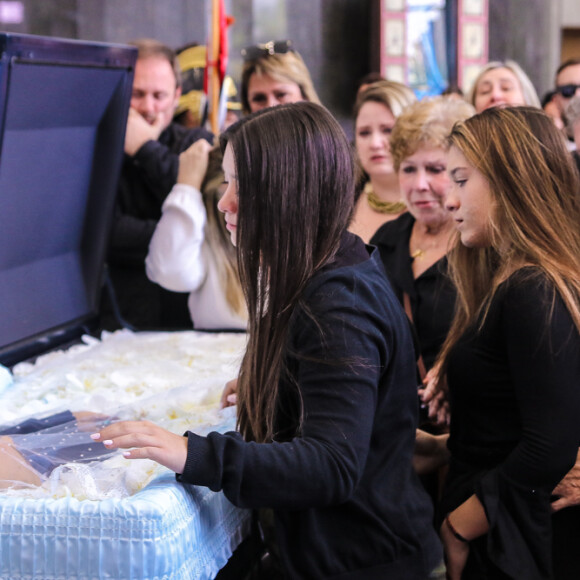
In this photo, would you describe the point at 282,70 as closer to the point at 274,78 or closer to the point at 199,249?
the point at 274,78

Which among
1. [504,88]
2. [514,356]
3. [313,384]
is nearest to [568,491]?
[514,356]

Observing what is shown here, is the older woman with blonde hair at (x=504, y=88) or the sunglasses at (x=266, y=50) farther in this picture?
the older woman with blonde hair at (x=504, y=88)

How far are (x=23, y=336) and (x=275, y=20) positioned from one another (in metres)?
3.91

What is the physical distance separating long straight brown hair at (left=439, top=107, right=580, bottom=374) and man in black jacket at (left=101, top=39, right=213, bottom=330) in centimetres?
117

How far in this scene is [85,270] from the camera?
2.14 metres

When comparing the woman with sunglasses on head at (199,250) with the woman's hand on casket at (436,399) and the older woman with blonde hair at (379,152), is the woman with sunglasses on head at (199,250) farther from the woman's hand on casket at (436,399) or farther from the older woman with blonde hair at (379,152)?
the woman's hand on casket at (436,399)

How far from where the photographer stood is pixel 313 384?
3.31 ft

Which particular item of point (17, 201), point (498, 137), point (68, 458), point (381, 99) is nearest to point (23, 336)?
point (17, 201)

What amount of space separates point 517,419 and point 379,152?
1.34 m

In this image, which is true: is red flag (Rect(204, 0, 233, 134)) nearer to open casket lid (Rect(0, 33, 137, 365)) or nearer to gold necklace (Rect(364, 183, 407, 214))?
gold necklace (Rect(364, 183, 407, 214))

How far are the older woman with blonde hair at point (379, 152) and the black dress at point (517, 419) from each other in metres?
1.13

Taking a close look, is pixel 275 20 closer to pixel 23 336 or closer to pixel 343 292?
pixel 23 336

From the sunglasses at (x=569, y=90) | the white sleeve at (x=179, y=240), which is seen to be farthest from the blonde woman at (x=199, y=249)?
the sunglasses at (x=569, y=90)

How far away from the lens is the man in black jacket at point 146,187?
2365 millimetres
